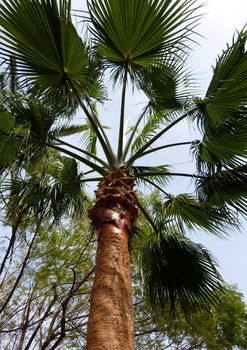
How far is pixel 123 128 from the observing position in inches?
194

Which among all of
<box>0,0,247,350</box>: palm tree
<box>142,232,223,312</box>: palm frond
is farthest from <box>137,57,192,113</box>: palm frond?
<box>142,232,223,312</box>: palm frond

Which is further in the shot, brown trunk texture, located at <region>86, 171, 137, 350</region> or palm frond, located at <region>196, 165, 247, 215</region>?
palm frond, located at <region>196, 165, 247, 215</region>

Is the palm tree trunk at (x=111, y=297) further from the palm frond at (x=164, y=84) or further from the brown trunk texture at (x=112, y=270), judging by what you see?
the palm frond at (x=164, y=84)

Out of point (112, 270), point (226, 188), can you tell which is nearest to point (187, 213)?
point (226, 188)

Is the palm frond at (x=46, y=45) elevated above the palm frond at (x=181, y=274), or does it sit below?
above

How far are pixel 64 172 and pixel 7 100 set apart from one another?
1.52m

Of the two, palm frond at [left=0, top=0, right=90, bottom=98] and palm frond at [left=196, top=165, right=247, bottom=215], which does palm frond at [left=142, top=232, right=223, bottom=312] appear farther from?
palm frond at [left=0, top=0, right=90, bottom=98]

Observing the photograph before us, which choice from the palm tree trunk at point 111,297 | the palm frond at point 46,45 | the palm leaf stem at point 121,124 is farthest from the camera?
the palm leaf stem at point 121,124

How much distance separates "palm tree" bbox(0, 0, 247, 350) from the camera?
3686 millimetres

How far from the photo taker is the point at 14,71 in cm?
431

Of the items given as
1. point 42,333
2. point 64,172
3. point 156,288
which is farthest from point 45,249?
point 156,288

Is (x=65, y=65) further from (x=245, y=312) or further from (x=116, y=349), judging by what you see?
(x=245, y=312)

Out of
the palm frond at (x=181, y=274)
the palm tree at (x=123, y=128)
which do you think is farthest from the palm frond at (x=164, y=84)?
the palm frond at (x=181, y=274)

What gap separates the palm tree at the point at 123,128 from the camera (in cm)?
369
